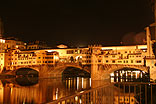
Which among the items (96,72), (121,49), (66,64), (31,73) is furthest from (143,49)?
(31,73)

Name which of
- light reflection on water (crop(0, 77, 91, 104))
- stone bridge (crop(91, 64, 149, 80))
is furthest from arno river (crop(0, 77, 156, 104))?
stone bridge (crop(91, 64, 149, 80))

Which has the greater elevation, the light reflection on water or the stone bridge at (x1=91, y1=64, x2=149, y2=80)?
the stone bridge at (x1=91, y1=64, x2=149, y2=80)

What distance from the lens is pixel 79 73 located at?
73062mm

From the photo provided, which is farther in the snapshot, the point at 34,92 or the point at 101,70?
the point at 101,70

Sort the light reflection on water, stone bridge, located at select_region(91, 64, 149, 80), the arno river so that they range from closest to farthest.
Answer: the arno river, the light reflection on water, stone bridge, located at select_region(91, 64, 149, 80)

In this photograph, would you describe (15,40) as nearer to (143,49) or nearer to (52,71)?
(52,71)

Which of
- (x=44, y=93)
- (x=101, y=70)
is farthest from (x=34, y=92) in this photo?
(x=101, y=70)

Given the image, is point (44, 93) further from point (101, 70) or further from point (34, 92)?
point (101, 70)

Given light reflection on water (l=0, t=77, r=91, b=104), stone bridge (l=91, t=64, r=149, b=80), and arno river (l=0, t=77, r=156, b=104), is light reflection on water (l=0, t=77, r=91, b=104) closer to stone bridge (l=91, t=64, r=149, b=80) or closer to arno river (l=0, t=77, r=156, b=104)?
arno river (l=0, t=77, r=156, b=104)

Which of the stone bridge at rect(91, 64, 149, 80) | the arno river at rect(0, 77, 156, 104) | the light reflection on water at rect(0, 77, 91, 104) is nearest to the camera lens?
the arno river at rect(0, 77, 156, 104)

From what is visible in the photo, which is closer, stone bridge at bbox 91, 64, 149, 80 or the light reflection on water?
the light reflection on water

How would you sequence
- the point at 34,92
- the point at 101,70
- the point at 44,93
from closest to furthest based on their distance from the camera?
the point at 44,93
the point at 34,92
the point at 101,70

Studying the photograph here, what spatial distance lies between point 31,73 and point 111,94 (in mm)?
65994

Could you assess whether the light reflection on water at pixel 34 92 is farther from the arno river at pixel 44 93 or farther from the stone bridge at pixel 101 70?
the stone bridge at pixel 101 70
